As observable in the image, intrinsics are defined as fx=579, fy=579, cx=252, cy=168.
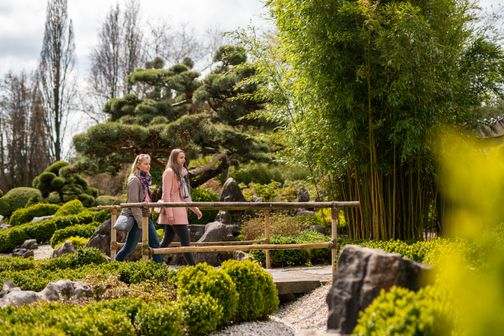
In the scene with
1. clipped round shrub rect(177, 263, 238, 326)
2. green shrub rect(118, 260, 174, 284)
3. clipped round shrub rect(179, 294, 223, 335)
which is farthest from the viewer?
green shrub rect(118, 260, 174, 284)

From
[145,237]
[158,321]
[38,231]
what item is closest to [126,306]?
[158,321]

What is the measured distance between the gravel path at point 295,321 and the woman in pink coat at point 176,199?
1284 mm

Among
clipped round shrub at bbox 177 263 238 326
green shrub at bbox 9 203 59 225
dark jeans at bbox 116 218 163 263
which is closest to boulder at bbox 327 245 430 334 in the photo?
clipped round shrub at bbox 177 263 238 326

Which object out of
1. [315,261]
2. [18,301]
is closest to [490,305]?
[18,301]

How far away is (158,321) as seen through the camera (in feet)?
12.9

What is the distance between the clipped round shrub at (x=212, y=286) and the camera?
15.2ft

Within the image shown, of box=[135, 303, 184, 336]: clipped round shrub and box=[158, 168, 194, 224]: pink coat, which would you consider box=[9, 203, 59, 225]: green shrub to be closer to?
box=[158, 168, 194, 224]: pink coat

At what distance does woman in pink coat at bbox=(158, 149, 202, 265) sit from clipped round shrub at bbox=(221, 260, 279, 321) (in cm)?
142

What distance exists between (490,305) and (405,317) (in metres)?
0.63

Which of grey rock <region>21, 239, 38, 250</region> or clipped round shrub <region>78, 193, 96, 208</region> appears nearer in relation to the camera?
grey rock <region>21, 239, 38, 250</region>

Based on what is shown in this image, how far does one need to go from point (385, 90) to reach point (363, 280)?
4475 millimetres

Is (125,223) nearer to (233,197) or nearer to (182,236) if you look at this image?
(182,236)

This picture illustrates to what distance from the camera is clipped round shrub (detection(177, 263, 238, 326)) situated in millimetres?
4621

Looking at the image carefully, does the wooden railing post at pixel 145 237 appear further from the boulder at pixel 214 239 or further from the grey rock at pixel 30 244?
the grey rock at pixel 30 244
